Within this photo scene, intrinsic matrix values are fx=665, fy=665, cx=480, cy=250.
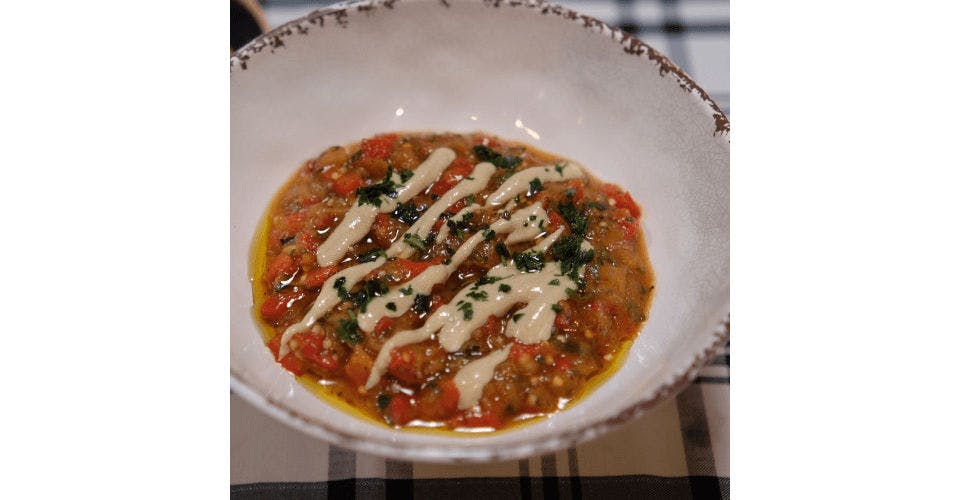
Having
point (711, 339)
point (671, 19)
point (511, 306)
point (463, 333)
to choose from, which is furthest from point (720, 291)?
point (671, 19)

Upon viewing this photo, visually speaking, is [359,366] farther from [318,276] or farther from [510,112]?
[510,112]

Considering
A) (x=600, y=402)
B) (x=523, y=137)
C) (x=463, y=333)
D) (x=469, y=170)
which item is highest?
(x=523, y=137)

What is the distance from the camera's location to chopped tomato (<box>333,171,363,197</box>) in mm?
3373

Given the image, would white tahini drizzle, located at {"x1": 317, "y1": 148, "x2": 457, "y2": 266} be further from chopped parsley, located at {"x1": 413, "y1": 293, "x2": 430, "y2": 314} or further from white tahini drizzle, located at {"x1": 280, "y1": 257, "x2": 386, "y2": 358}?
chopped parsley, located at {"x1": 413, "y1": 293, "x2": 430, "y2": 314}

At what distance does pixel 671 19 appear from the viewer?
455 centimetres

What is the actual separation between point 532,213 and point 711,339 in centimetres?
108

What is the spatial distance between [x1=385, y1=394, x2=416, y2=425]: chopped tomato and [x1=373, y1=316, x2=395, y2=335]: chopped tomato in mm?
287

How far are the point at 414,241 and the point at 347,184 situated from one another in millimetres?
557

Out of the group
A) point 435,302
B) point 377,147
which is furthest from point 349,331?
point 377,147

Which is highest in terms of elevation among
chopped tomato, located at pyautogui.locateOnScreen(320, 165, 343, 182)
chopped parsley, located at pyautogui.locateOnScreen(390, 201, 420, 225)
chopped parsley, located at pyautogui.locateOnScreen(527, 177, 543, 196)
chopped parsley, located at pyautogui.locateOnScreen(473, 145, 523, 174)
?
chopped parsley, located at pyautogui.locateOnScreen(473, 145, 523, 174)

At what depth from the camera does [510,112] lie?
3998 millimetres

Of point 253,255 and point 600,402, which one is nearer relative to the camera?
point 600,402

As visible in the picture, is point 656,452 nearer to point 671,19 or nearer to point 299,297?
point 299,297

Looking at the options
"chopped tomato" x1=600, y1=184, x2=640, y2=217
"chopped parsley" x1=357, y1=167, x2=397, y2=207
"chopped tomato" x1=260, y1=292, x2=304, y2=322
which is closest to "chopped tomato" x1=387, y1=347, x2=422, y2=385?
"chopped tomato" x1=260, y1=292, x2=304, y2=322
